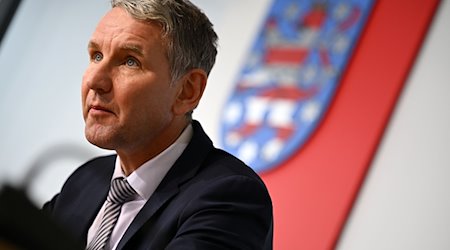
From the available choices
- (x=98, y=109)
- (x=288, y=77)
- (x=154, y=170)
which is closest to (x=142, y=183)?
(x=154, y=170)

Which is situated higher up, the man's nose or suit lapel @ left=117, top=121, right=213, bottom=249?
the man's nose

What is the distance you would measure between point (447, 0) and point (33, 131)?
2.18 metres

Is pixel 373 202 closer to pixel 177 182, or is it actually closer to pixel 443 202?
pixel 443 202

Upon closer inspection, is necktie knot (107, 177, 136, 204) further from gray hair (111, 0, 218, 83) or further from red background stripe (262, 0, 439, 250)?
red background stripe (262, 0, 439, 250)

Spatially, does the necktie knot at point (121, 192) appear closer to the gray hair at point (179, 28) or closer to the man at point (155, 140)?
the man at point (155, 140)

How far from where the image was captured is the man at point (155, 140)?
131 cm

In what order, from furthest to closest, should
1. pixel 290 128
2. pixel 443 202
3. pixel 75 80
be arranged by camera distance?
pixel 75 80 → pixel 290 128 → pixel 443 202

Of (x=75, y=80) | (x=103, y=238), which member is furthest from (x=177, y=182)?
(x=75, y=80)

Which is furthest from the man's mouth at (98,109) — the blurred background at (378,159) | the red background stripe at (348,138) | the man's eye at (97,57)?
the red background stripe at (348,138)

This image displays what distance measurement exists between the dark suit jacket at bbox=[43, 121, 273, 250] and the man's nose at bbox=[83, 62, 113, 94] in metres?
0.20

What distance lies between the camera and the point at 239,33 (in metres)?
3.10

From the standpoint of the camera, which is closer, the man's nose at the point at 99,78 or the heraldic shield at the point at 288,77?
the man's nose at the point at 99,78

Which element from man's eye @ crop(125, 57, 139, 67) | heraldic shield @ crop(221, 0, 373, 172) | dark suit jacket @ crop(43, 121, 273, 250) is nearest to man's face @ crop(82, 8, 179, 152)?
man's eye @ crop(125, 57, 139, 67)

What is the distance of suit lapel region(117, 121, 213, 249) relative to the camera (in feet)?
4.39
